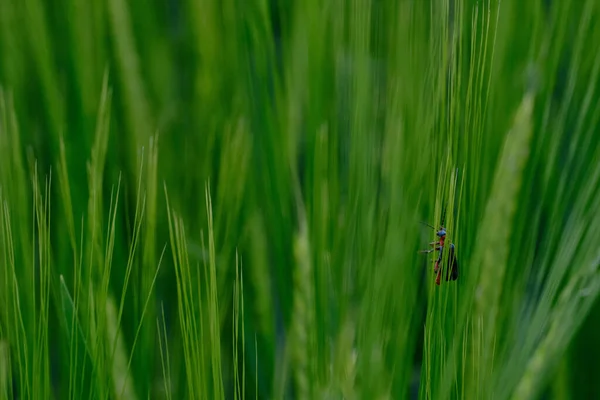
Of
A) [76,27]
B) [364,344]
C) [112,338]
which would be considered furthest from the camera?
[76,27]

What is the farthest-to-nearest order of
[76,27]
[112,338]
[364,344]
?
[76,27] → [112,338] → [364,344]

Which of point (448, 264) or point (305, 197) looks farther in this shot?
point (305, 197)

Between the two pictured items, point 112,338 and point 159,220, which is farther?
point 159,220

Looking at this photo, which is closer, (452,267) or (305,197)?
(452,267)

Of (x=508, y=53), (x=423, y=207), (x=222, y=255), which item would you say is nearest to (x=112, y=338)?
(x=222, y=255)

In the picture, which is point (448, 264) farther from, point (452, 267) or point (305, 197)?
point (305, 197)

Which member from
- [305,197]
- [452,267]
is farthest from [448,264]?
[305,197]

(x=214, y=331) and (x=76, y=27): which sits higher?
(x=76, y=27)

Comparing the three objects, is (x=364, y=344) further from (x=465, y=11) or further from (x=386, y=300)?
(x=465, y=11)
